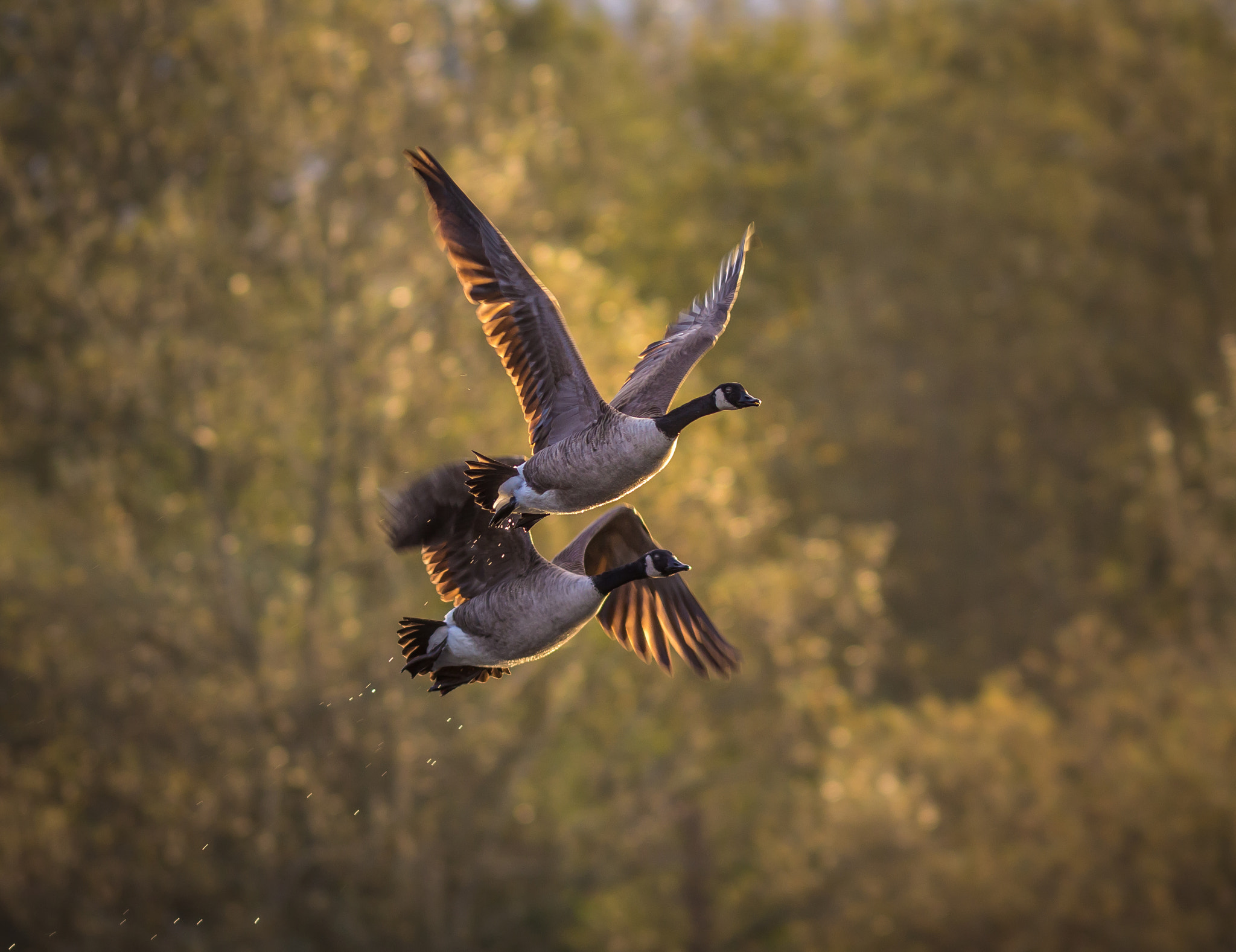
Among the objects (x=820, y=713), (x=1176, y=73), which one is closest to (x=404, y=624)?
(x=820, y=713)

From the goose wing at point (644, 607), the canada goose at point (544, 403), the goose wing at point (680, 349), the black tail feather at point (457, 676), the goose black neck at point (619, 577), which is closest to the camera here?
the goose black neck at point (619, 577)

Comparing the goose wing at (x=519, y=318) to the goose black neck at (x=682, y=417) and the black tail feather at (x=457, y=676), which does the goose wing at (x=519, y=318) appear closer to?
the goose black neck at (x=682, y=417)

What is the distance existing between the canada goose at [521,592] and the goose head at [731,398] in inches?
25.9

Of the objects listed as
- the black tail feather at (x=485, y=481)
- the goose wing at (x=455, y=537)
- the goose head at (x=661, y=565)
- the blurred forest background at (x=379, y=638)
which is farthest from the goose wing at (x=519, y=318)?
the blurred forest background at (x=379, y=638)

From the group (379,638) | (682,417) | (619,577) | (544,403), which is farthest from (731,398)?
(379,638)

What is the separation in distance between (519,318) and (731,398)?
98 centimetres

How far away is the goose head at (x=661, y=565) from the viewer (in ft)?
17.2

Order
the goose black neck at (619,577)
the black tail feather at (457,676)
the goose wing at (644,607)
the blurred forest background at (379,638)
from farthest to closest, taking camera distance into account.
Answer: the blurred forest background at (379,638) < the goose wing at (644,607) < the black tail feather at (457,676) < the goose black neck at (619,577)

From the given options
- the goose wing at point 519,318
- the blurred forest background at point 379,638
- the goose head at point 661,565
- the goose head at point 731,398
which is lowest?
the goose head at point 661,565

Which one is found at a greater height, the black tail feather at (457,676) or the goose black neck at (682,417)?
the goose black neck at (682,417)

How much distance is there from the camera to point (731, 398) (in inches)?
234

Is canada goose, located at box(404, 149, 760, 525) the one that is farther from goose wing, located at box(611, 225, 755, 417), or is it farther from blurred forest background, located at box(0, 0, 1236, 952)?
blurred forest background, located at box(0, 0, 1236, 952)

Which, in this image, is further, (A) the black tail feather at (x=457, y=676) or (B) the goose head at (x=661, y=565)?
(A) the black tail feather at (x=457, y=676)

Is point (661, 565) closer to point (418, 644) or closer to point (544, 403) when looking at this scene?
point (418, 644)
